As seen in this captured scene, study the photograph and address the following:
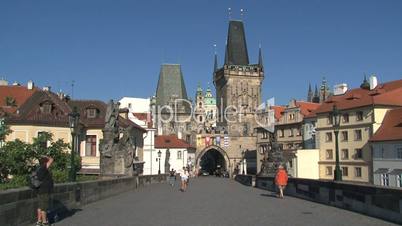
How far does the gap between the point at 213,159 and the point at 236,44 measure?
29.8 m

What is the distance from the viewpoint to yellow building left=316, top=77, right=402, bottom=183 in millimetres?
53344

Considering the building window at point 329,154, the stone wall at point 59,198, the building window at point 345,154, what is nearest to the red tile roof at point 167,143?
the building window at point 329,154

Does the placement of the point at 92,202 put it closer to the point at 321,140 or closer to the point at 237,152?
the point at 321,140

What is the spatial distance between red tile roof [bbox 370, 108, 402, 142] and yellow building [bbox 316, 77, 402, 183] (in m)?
1.16

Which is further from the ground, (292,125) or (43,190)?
(292,125)

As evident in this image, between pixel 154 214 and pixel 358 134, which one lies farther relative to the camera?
pixel 358 134

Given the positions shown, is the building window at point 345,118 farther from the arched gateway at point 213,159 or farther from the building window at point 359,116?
the arched gateway at point 213,159

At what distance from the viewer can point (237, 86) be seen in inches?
4747

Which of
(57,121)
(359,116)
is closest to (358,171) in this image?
(359,116)

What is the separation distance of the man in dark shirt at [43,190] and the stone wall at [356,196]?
8091mm

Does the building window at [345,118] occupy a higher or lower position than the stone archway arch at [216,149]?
higher

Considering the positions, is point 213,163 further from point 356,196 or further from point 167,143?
point 356,196

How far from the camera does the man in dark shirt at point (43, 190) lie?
10766 mm

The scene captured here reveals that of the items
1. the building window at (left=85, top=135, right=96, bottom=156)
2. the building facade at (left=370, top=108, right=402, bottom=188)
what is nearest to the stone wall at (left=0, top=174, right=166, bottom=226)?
the building window at (left=85, top=135, right=96, bottom=156)
